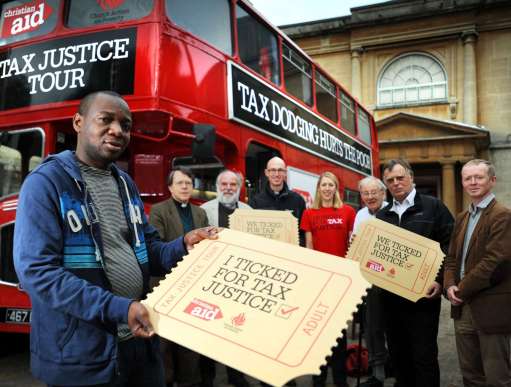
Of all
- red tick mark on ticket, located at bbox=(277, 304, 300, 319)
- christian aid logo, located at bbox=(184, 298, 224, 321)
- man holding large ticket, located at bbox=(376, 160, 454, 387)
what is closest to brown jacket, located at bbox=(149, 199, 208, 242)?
man holding large ticket, located at bbox=(376, 160, 454, 387)

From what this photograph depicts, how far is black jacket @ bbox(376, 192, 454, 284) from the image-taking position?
11.0 ft

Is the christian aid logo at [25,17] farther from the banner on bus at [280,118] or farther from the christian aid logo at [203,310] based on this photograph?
the christian aid logo at [203,310]

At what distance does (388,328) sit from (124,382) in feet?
8.06

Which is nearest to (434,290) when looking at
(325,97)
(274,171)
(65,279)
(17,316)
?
(274,171)

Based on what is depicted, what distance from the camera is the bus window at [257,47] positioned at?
534cm

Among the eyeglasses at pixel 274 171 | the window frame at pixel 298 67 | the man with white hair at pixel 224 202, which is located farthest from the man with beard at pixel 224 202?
the window frame at pixel 298 67

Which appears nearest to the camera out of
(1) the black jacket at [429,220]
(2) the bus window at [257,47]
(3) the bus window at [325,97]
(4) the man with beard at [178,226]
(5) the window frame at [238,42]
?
(1) the black jacket at [429,220]

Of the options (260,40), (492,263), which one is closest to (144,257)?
(492,263)

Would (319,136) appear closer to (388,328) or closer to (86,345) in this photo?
(388,328)

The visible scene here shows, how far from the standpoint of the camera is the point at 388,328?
3553mm

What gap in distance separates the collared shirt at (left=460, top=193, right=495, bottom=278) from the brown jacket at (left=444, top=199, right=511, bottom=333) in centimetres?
4

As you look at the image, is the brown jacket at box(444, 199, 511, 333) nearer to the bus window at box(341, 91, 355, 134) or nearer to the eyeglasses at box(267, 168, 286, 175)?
the eyeglasses at box(267, 168, 286, 175)

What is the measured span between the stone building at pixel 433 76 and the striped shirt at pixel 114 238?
1671 cm

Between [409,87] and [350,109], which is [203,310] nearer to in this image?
[350,109]
